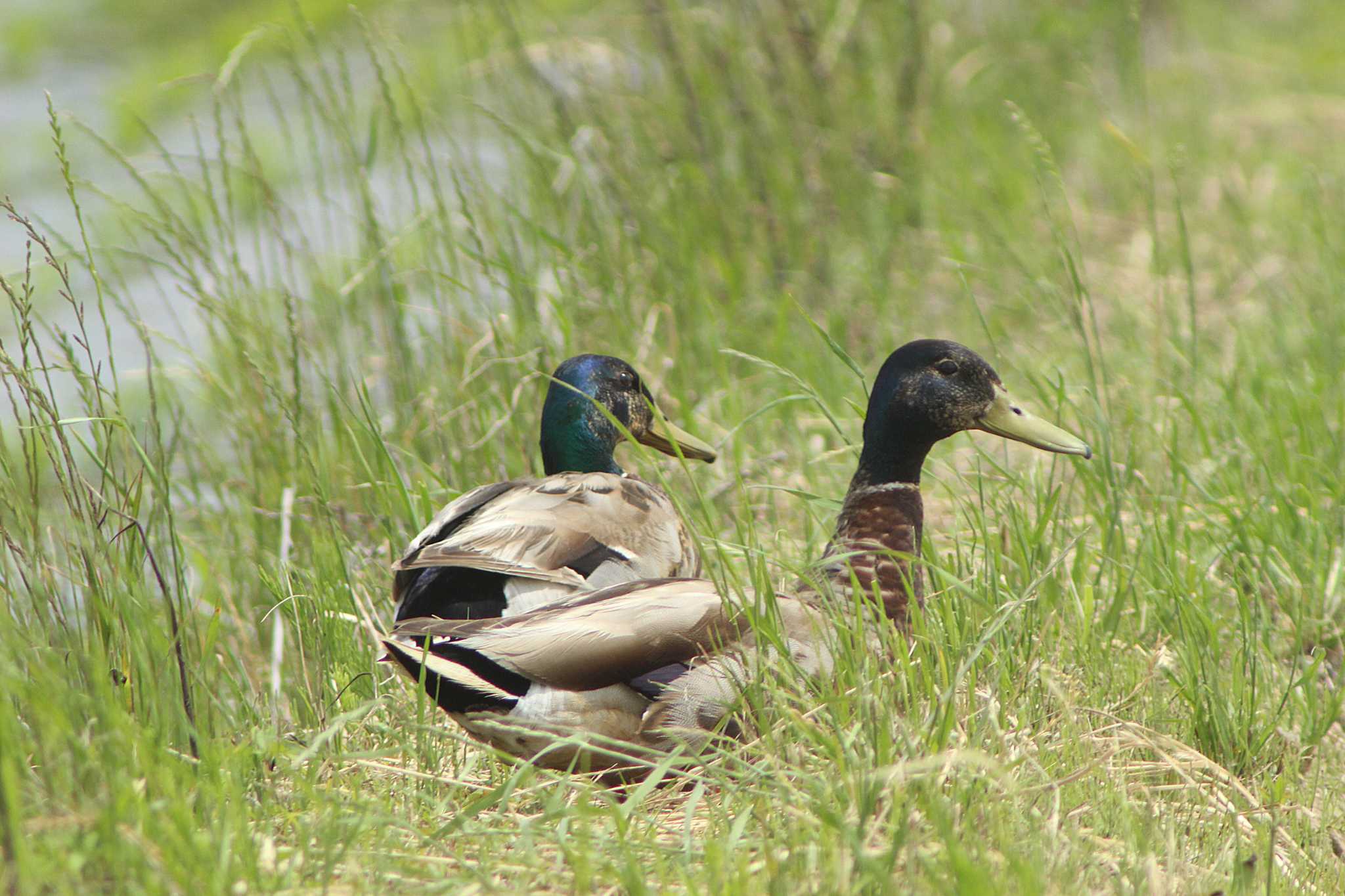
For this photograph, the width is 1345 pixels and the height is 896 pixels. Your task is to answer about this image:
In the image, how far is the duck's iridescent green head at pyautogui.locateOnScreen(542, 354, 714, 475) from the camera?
3729 mm

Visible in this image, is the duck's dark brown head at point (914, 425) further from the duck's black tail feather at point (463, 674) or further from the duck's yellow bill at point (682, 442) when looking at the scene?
the duck's black tail feather at point (463, 674)

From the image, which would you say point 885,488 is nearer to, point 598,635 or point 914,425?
point 914,425

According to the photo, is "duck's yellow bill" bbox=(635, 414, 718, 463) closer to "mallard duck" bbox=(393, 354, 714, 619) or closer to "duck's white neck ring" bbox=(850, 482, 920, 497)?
"mallard duck" bbox=(393, 354, 714, 619)

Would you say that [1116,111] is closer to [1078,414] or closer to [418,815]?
[1078,414]

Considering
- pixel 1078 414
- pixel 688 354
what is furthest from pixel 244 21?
pixel 1078 414

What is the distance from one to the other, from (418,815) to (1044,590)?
1395 millimetres

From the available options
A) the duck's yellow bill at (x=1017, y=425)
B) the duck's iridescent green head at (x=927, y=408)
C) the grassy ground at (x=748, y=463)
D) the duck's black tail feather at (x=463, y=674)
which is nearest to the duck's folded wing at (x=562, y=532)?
the grassy ground at (x=748, y=463)

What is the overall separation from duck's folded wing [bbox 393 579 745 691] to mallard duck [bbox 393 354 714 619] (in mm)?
252

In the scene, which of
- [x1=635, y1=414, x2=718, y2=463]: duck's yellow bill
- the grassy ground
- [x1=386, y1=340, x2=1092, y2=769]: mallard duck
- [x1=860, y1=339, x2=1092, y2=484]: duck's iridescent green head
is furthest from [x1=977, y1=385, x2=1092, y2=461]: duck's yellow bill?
[x1=635, y1=414, x2=718, y2=463]: duck's yellow bill

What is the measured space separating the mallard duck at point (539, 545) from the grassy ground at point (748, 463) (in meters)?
0.18

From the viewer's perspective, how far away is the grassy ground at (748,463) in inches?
89.7

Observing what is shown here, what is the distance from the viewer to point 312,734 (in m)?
2.87

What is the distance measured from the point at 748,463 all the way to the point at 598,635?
1685 mm

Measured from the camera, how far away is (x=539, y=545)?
10.3 feet
